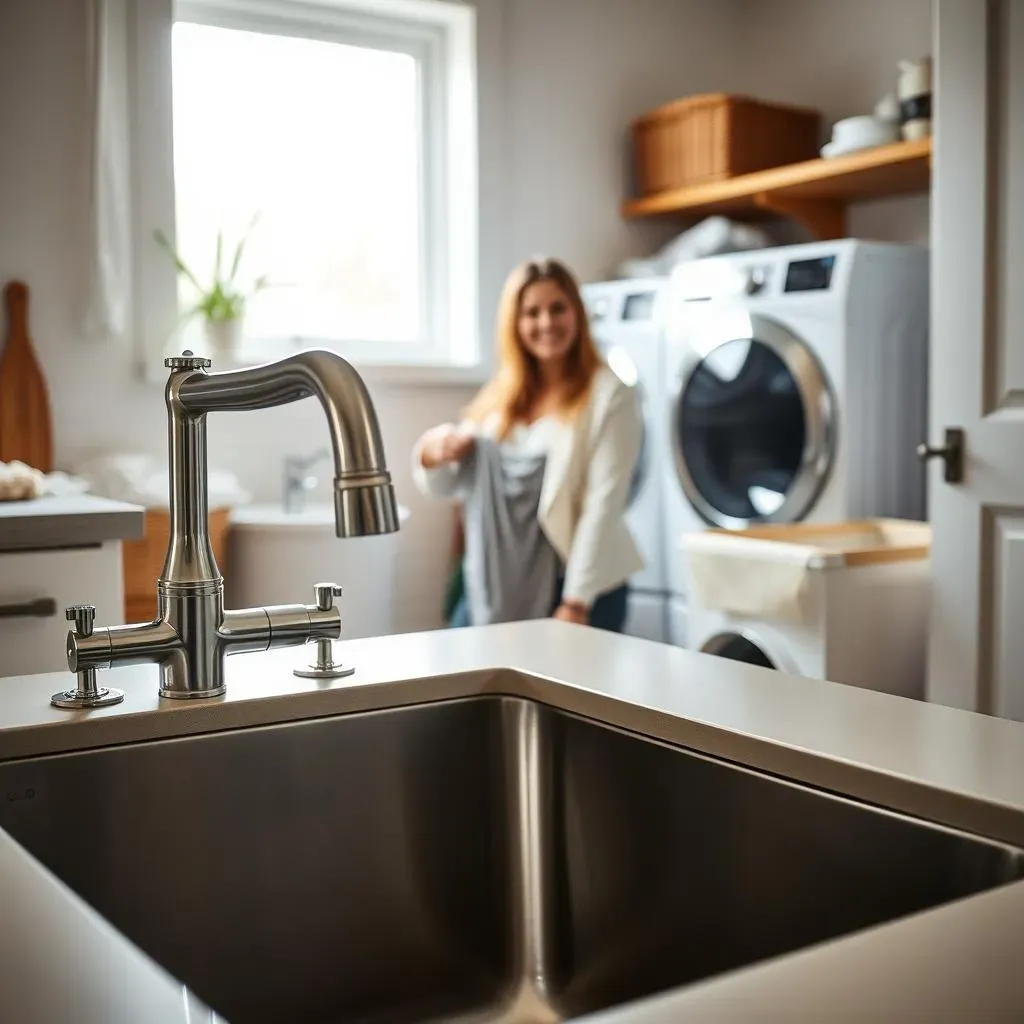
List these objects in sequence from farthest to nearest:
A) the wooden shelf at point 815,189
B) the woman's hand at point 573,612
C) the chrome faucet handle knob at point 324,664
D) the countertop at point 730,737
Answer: the wooden shelf at point 815,189
the woman's hand at point 573,612
the chrome faucet handle knob at point 324,664
the countertop at point 730,737

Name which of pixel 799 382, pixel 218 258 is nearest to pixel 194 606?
pixel 799 382

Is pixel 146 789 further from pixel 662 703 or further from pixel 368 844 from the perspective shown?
pixel 662 703

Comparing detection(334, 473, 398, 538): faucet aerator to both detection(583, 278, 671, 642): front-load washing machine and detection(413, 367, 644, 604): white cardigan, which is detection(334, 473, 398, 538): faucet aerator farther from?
detection(583, 278, 671, 642): front-load washing machine

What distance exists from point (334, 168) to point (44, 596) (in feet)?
7.02

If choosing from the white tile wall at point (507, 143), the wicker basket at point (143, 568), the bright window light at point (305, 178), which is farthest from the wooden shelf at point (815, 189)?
the wicker basket at point (143, 568)

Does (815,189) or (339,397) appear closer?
(339,397)

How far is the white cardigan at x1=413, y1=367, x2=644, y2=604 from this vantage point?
9.61 ft

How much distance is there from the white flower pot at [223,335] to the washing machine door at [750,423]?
1138 millimetres

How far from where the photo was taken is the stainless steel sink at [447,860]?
781mm

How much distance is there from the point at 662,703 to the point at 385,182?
3086 millimetres

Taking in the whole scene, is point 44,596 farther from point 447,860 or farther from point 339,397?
point 339,397

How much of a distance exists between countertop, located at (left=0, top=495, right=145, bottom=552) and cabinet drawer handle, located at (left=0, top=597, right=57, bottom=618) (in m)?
0.08

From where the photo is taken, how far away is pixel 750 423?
3107mm

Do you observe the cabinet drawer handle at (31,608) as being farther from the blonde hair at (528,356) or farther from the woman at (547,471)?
the blonde hair at (528,356)
